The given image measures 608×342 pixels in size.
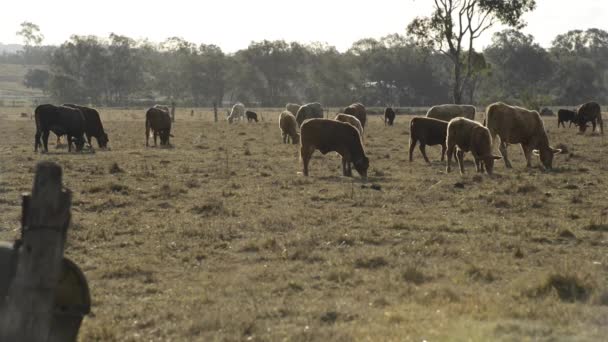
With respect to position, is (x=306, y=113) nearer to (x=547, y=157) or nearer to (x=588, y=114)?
(x=588, y=114)

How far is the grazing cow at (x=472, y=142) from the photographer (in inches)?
752

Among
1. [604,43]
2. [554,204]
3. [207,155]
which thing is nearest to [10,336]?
[554,204]

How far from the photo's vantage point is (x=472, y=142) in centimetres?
1928

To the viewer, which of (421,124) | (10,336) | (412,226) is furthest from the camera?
(421,124)

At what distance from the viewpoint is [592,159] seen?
23.3 metres

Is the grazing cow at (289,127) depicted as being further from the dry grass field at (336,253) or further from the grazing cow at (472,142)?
the grazing cow at (472,142)

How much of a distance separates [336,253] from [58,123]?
18.2m

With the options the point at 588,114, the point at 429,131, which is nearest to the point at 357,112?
the point at 588,114

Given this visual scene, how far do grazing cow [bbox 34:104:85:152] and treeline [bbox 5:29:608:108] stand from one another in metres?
70.2

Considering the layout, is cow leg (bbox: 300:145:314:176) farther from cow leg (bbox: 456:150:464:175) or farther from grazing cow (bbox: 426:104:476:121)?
grazing cow (bbox: 426:104:476:121)

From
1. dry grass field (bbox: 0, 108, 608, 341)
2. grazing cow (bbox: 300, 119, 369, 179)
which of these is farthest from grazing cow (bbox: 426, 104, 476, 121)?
grazing cow (bbox: 300, 119, 369, 179)

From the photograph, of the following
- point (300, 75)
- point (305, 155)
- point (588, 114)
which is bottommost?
point (305, 155)

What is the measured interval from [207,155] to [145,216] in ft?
41.0

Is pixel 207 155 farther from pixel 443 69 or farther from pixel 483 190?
pixel 443 69
